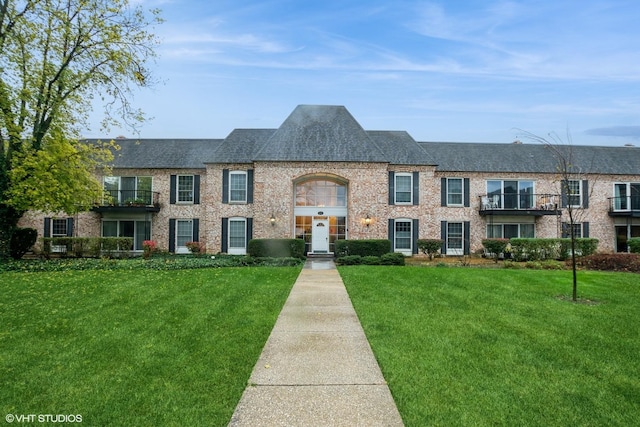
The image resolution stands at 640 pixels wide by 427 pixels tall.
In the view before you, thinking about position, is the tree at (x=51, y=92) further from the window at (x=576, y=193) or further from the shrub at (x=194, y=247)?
the window at (x=576, y=193)

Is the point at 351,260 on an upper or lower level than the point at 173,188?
lower

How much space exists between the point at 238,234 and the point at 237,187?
9.55ft

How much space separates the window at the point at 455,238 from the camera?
23109 millimetres

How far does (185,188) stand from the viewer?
77.7ft

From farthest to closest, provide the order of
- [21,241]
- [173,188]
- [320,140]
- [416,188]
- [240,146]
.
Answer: [173,188] → [240,146] → [416,188] → [320,140] → [21,241]

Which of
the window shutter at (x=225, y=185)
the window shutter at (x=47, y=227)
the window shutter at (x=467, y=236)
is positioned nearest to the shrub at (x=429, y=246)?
the window shutter at (x=467, y=236)

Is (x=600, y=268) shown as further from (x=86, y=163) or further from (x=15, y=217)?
(x=15, y=217)

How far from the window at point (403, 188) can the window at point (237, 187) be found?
374 inches

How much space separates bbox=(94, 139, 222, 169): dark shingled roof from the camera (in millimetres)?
23859

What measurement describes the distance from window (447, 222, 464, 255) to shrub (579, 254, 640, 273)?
306 inches

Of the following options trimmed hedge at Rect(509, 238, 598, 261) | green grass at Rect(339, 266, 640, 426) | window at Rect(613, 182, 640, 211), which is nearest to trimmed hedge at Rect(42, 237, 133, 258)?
green grass at Rect(339, 266, 640, 426)

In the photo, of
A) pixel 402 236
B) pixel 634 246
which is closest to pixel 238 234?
pixel 402 236

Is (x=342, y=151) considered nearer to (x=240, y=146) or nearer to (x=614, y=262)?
(x=240, y=146)

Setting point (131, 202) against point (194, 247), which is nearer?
point (194, 247)
